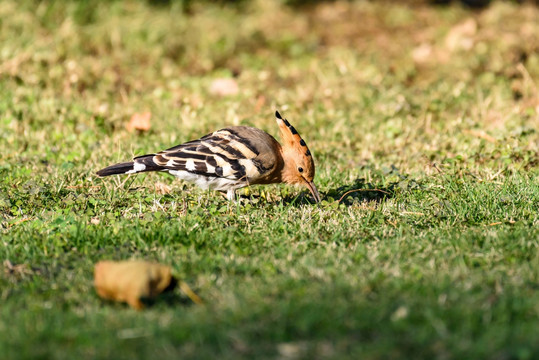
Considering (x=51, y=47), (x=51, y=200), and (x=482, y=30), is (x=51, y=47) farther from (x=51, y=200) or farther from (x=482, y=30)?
(x=482, y=30)

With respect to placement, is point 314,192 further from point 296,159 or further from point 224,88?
point 224,88

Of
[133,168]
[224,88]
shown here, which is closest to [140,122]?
[224,88]

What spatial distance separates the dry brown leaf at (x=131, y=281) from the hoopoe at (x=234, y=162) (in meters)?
1.60

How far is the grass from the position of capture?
314 cm

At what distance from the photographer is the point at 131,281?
11.1 feet

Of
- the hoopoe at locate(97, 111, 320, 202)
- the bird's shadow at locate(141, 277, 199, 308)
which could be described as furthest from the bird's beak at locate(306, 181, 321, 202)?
the bird's shadow at locate(141, 277, 199, 308)

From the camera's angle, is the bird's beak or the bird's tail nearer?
the bird's tail

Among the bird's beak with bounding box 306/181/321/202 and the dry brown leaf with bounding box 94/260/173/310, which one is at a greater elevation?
the dry brown leaf with bounding box 94/260/173/310

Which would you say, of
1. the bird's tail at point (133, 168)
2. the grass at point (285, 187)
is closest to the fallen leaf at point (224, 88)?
the grass at point (285, 187)

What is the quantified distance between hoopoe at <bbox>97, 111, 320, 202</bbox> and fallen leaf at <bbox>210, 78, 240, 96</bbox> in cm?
322

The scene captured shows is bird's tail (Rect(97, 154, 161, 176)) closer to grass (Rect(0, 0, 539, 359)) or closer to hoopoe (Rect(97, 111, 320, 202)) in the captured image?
hoopoe (Rect(97, 111, 320, 202))

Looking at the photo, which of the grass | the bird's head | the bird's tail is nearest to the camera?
the grass

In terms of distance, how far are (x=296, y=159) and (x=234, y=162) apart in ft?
1.55

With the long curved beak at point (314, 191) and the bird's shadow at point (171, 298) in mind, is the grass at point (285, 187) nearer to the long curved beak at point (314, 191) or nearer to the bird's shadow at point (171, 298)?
the bird's shadow at point (171, 298)
